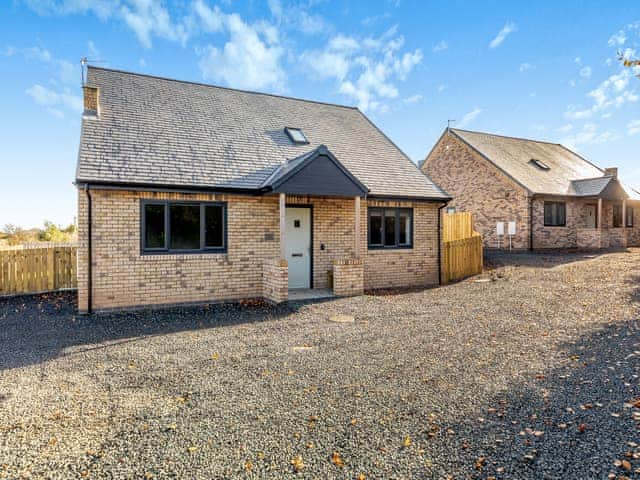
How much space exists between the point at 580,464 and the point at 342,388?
7.65 ft

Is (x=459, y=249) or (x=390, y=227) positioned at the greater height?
(x=390, y=227)

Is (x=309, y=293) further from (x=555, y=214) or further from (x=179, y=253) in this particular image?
(x=555, y=214)

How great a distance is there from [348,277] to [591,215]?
20.9 m

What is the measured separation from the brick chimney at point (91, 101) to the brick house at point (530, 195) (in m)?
19.6

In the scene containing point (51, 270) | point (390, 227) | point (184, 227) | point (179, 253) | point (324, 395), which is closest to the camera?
point (324, 395)

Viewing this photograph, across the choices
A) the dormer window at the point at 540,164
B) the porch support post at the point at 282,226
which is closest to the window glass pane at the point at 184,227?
the porch support post at the point at 282,226

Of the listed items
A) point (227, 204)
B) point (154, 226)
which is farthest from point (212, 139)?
point (154, 226)

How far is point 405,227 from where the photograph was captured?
12.4 meters

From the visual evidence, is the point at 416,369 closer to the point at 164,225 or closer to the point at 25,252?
the point at 164,225

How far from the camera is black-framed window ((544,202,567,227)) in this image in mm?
21547

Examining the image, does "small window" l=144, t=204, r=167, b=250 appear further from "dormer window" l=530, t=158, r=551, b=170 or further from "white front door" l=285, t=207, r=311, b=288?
"dormer window" l=530, t=158, r=551, b=170

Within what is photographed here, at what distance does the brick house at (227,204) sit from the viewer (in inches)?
353

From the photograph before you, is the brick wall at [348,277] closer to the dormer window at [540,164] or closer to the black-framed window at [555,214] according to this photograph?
the black-framed window at [555,214]

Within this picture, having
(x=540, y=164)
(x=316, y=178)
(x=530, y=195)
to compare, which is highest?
(x=540, y=164)
